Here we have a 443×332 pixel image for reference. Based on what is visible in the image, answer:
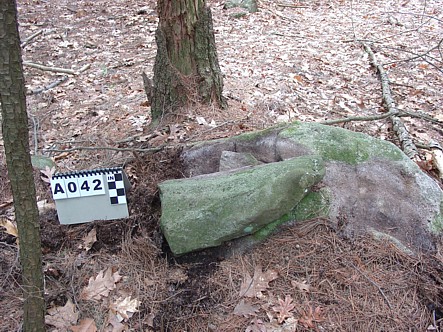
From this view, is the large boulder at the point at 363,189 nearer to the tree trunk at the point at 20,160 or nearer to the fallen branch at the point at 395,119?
the fallen branch at the point at 395,119

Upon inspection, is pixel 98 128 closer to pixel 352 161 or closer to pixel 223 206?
pixel 223 206

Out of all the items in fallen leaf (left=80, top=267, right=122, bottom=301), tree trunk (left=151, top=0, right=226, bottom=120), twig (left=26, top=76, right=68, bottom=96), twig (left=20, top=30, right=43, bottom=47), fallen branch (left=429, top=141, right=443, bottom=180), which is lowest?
fallen leaf (left=80, top=267, right=122, bottom=301)

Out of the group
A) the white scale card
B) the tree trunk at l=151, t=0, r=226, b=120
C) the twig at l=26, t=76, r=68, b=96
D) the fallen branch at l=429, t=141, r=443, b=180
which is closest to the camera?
the white scale card

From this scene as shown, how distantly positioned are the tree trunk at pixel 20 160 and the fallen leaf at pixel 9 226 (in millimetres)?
801

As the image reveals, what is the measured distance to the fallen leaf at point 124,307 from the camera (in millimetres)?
2316

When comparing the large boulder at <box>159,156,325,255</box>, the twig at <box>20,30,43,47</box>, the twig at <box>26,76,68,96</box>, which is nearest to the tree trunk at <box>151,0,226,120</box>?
the large boulder at <box>159,156,325,255</box>

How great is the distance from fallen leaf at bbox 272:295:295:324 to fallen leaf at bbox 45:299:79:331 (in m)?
1.18

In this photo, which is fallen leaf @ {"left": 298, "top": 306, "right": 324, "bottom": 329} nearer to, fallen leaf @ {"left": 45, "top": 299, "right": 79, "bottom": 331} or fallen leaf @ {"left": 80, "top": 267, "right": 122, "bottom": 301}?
fallen leaf @ {"left": 80, "top": 267, "right": 122, "bottom": 301}

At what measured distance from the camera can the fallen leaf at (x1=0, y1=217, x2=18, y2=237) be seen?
8.94ft

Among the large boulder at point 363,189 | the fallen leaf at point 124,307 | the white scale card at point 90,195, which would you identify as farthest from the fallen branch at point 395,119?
the fallen leaf at point 124,307

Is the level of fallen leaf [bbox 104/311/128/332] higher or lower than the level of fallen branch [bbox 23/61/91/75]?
lower

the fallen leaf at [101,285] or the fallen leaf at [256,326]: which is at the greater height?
the fallen leaf at [101,285]

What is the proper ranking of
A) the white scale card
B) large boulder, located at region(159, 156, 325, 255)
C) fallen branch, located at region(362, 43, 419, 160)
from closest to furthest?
large boulder, located at region(159, 156, 325, 255), the white scale card, fallen branch, located at region(362, 43, 419, 160)

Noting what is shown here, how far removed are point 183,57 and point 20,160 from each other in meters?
2.52
